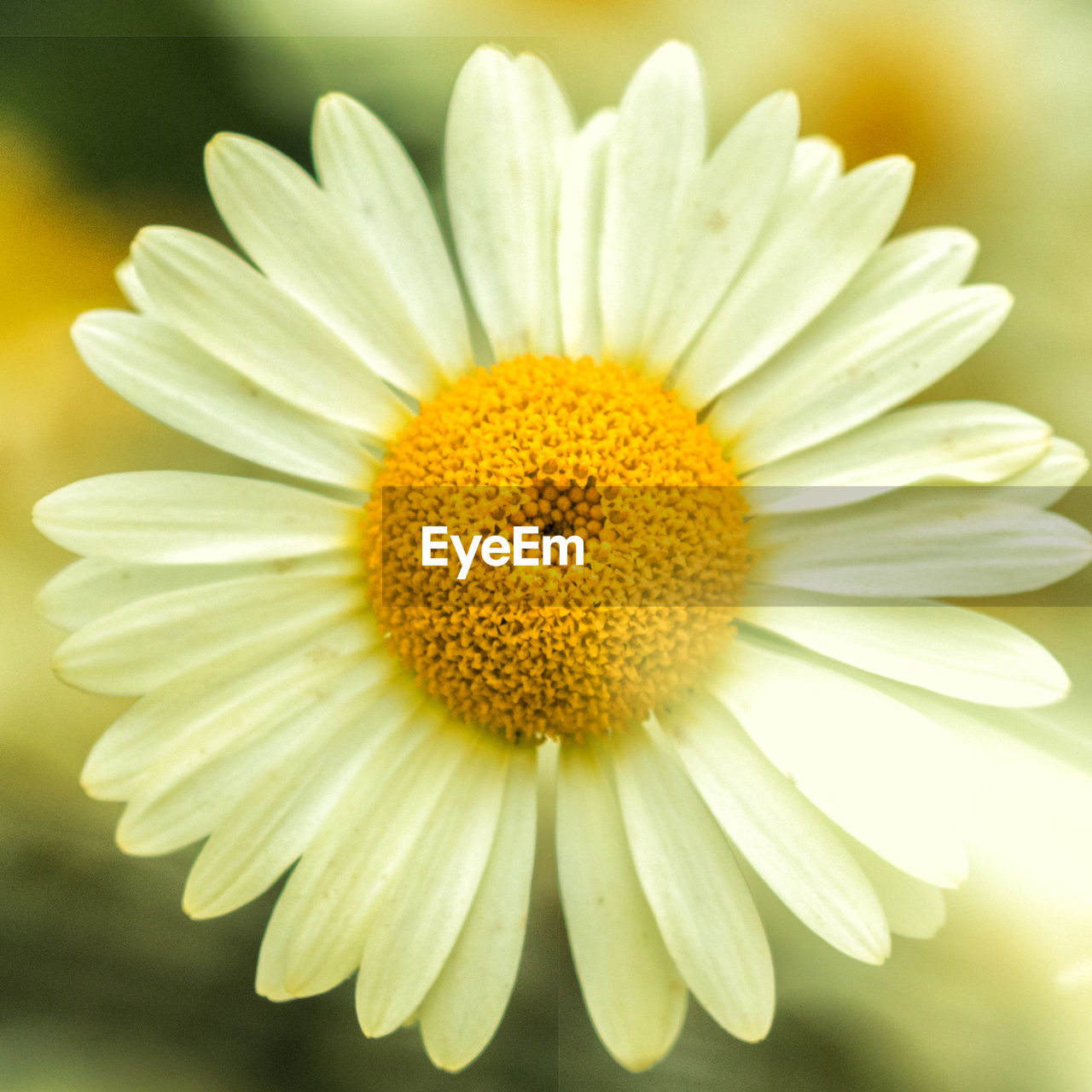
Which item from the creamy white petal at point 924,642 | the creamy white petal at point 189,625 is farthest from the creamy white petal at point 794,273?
the creamy white petal at point 189,625

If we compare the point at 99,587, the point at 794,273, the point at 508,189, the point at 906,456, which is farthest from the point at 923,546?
the point at 99,587

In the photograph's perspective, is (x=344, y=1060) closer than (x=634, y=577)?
No

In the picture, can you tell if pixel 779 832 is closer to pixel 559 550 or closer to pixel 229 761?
pixel 559 550

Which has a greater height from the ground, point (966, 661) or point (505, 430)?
point (505, 430)

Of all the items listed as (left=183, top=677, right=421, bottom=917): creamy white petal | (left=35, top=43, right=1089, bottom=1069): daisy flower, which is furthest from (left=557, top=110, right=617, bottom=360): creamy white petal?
(left=183, top=677, right=421, bottom=917): creamy white petal

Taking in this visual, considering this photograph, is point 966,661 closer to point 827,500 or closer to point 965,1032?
point 827,500

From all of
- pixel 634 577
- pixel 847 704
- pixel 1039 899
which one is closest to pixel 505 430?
pixel 634 577
